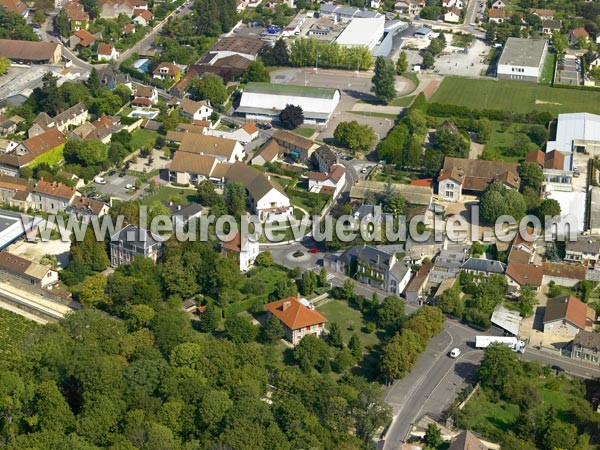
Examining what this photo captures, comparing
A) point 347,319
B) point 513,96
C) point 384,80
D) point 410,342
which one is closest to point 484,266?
point 347,319

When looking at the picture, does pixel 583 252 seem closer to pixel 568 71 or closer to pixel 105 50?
pixel 568 71

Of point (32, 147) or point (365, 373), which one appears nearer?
point (365, 373)

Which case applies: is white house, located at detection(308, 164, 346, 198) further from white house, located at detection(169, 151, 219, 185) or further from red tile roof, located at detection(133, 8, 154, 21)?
red tile roof, located at detection(133, 8, 154, 21)

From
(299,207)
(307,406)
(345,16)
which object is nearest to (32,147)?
(299,207)

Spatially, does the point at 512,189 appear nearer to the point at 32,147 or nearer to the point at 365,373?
the point at 365,373

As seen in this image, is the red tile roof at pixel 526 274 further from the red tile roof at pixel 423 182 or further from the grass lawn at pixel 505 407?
the red tile roof at pixel 423 182

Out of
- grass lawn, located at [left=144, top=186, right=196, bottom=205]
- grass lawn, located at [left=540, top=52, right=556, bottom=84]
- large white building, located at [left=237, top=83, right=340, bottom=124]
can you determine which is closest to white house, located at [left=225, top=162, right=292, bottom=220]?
grass lawn, located at [left=144, top=186, right=196, bottom=205]

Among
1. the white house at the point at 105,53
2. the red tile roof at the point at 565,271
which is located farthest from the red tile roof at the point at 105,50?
the red tile roof at the point at 565,271
